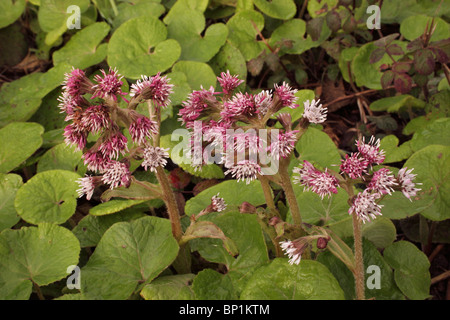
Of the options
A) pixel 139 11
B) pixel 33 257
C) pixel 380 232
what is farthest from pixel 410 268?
pixel 139 11

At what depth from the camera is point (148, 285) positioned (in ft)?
4.51

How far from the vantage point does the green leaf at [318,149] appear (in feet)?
6.12

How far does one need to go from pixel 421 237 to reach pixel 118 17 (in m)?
2.07

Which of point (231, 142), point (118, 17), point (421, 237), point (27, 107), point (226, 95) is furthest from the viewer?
point (118, 17)

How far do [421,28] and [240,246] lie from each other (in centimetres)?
163

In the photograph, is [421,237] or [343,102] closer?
[421,237]

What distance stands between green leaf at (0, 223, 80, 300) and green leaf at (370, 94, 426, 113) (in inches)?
62.3

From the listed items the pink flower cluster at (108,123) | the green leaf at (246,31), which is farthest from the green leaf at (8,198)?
the green leaf at (246,31)

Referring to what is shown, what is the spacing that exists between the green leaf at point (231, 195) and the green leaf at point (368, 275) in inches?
14.7

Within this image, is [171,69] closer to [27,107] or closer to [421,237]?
[27,107]

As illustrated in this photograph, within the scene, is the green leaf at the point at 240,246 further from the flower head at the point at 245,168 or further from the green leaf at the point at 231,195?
the flower head at the point at 245,168

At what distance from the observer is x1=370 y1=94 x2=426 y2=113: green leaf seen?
7.20ft

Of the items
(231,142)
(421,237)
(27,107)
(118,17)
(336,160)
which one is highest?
(118,17)
